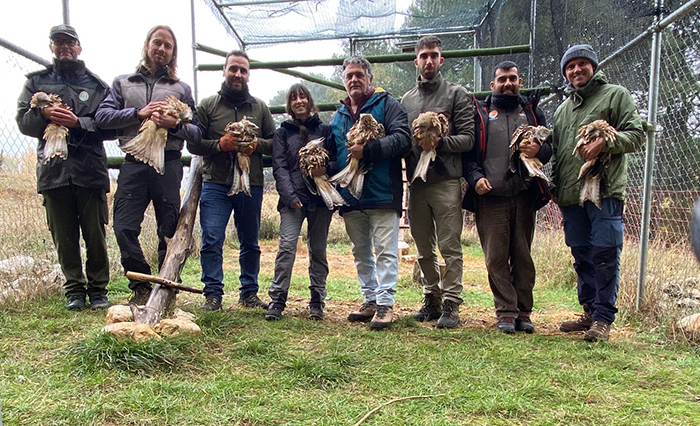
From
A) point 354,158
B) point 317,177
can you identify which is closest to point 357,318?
point 317,177

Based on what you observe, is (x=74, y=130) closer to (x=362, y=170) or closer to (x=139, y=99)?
(x=139, y=99)

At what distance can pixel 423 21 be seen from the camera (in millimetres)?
8070

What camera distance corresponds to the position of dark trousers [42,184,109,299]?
11.8ft

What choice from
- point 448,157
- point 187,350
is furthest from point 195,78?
point 187,350

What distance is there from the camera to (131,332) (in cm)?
258

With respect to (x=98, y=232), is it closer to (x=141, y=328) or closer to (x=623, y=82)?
(x=141, y=328)

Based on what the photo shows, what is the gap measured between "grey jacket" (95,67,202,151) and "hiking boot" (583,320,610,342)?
3119 millimetres

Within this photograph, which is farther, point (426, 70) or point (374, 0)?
point (374, 0)

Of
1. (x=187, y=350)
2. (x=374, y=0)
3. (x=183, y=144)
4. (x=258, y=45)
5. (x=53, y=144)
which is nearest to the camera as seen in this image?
(x=187, y=350)

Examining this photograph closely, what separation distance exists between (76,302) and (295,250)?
1737mm

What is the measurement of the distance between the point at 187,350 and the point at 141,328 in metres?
0.29

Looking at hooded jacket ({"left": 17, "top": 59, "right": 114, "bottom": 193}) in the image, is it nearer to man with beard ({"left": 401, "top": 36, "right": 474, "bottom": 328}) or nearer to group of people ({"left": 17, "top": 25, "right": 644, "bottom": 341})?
group of people ({"left": 17, "top": 25, "right": 644, "bottom": 341})

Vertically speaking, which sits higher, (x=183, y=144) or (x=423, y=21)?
(x=423, y=21)

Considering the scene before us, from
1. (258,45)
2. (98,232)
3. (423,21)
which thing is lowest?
(98,232)
